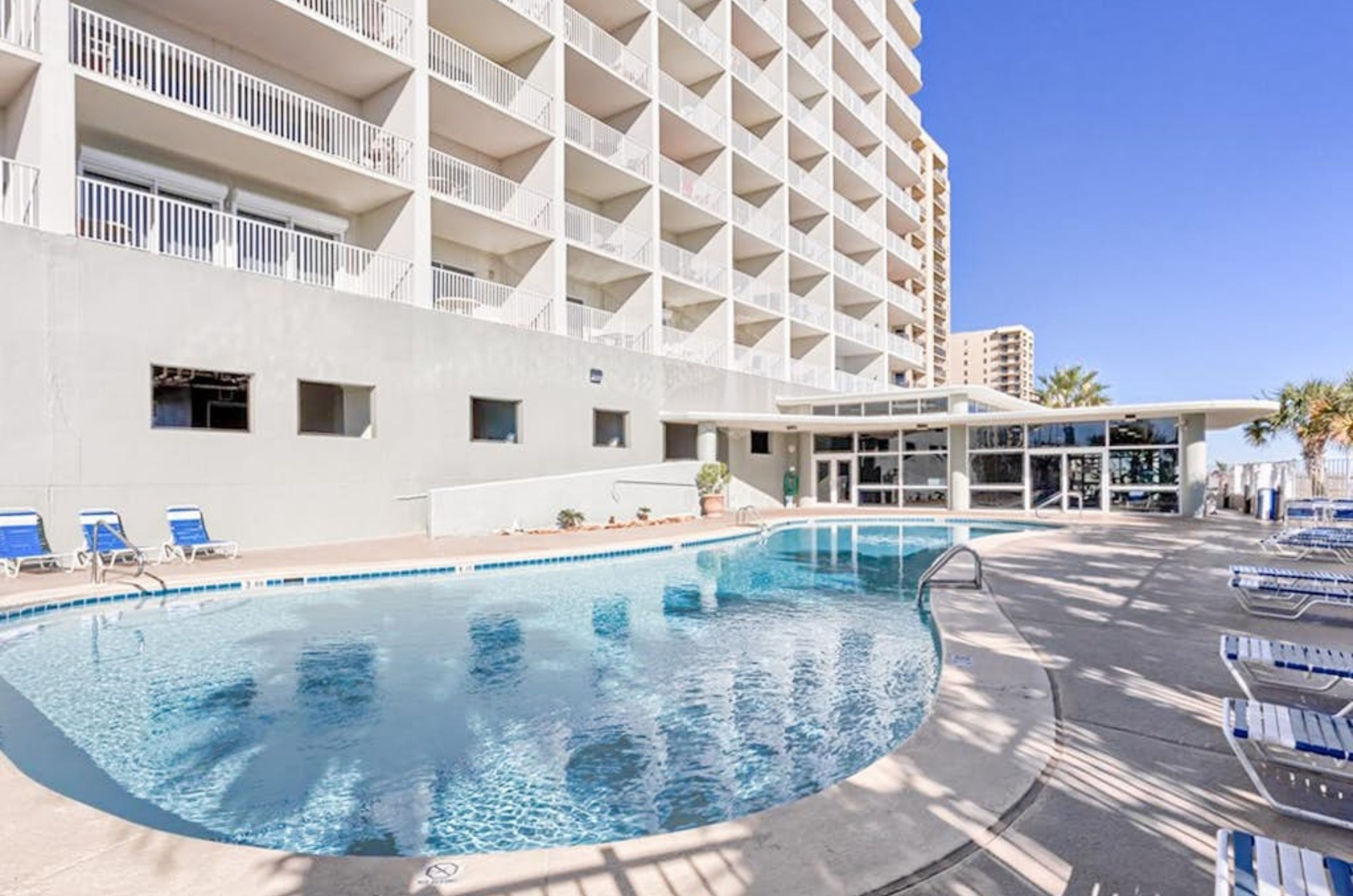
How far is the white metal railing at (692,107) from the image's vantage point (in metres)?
22.0

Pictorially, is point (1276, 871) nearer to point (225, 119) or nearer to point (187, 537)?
point (187, 537)

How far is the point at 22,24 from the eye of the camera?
33.9 feet

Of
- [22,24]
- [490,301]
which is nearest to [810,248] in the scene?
[490,301]

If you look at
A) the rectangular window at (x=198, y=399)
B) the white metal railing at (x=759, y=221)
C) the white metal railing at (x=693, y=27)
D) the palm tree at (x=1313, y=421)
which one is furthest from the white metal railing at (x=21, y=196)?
the palm tree at (x=1313, y=421)

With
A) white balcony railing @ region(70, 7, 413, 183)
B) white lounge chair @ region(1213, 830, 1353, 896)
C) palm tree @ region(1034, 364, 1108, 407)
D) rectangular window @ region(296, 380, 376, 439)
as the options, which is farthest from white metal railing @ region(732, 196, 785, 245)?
palm tree @ region(1034, 364, 1108, 407)

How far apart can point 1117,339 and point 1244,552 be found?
4307cm

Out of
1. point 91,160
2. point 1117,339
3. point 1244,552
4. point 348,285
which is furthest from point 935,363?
point 91,160

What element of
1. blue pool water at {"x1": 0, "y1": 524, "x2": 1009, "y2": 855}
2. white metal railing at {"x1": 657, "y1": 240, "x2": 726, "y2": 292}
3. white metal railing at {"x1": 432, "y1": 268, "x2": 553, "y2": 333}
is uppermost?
white metal railing at {"x1": 657, "y1": 240, "x2": 726, "y2": 292}

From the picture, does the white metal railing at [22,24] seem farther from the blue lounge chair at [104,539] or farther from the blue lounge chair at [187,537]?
the blue lounge chair at [187,537]

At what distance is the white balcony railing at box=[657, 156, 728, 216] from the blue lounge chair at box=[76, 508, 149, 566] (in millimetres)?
17139

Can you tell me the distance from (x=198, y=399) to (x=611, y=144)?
1339 centimetres

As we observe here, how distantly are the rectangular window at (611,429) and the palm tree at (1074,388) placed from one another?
38317mm

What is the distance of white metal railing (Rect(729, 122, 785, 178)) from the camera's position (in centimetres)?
2488

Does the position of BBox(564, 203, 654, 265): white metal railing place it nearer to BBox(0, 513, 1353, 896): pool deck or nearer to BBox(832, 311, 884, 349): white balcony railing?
BBox(832, 311, 884, 349): white balcony railing
